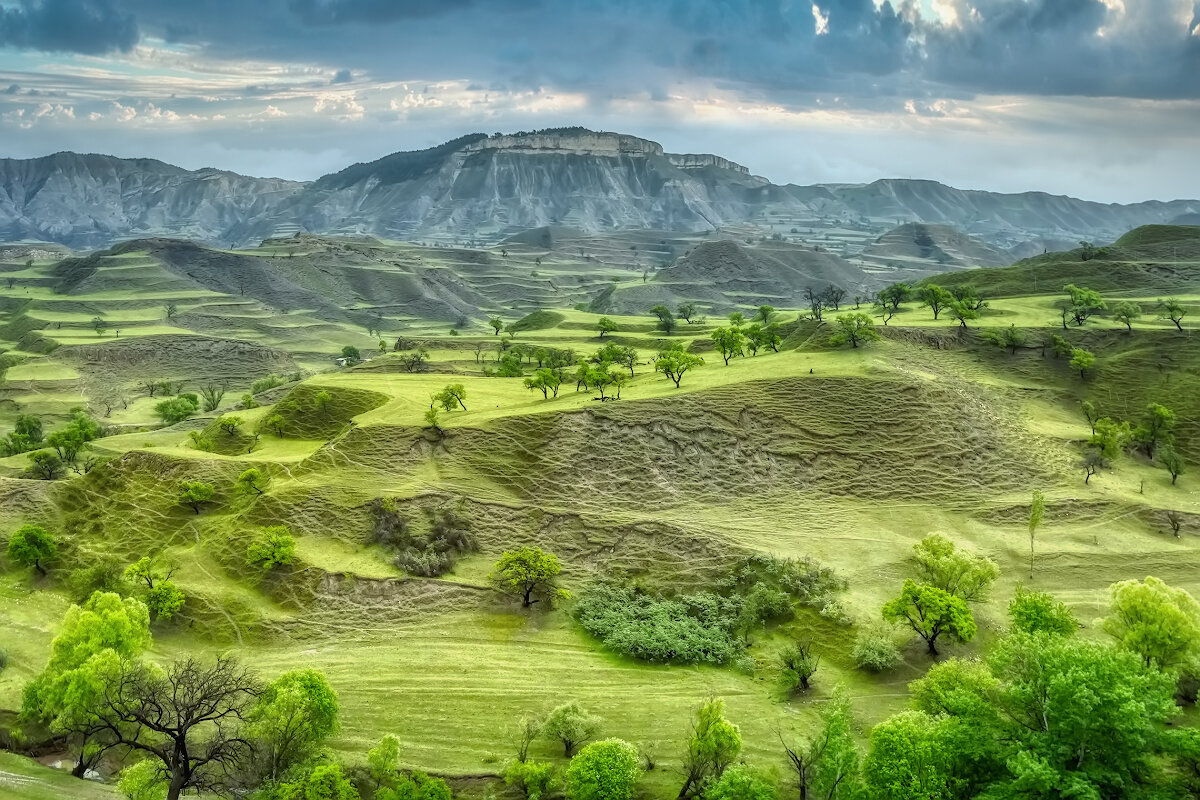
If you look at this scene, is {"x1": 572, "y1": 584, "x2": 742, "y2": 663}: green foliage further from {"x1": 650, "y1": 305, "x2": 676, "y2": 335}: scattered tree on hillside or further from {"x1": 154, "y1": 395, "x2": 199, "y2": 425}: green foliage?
{"x1": 650, "y1": 305, "x2": 676, "y2": 335}: scattered tree on hillside

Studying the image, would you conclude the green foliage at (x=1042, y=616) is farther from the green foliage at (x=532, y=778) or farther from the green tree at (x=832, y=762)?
the green foliage at (x=532, y=778)

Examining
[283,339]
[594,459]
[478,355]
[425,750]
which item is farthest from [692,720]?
[283,339]

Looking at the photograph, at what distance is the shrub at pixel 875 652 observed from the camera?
49.0m

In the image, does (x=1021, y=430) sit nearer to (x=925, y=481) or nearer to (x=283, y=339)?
(x=925, y=481)

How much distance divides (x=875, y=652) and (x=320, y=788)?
3243 cm

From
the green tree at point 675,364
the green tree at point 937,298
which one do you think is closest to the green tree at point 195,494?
the green tree at point 675,364

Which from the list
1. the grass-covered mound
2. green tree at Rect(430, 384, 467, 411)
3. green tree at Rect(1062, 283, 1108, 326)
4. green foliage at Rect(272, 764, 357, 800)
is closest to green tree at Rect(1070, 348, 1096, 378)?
green tree at Rect(1062, 283, 1108, 326)

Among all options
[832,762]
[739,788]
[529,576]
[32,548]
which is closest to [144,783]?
[739,788]

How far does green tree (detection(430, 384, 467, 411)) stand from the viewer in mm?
77188

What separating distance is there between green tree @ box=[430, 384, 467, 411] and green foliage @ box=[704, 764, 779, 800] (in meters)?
48.8

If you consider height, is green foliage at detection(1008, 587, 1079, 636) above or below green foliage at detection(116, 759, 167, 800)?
above

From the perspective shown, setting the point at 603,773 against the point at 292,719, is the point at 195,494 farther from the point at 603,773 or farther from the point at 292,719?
the point at 603,773

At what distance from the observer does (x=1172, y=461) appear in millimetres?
73312

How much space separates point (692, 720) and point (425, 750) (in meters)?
14.4
